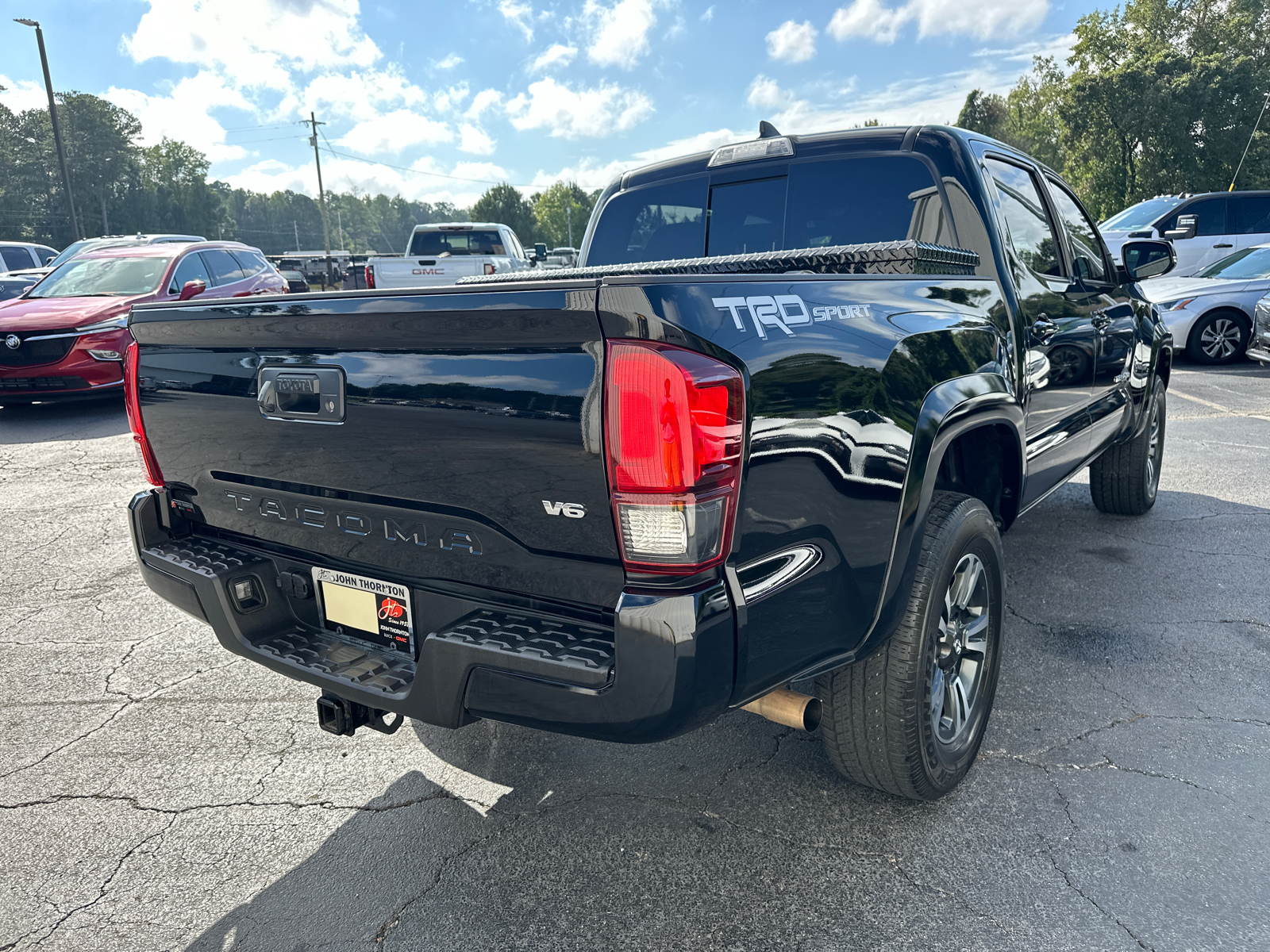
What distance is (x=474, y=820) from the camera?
2.60 metres

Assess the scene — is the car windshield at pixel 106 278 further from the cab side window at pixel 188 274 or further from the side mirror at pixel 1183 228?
the side mirror at pixel 1183 228

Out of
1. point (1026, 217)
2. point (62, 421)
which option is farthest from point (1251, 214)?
point (62, 421)

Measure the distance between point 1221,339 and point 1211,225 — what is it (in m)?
5.07

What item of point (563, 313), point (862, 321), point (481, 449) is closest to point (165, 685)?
point (481, 449)

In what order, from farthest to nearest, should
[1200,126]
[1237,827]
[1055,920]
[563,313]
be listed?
1. [1200,126]
2. [1237,827]
3. [1055,920]
4. [563,313]

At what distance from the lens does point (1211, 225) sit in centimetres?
1562

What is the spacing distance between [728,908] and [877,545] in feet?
3.21

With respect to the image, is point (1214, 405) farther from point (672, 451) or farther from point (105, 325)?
point (105, 325)

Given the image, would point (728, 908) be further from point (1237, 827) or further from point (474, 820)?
point (1237, 827)

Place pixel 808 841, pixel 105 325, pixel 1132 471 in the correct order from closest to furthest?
pixel 808 841 → pixel 1132 471 → pixel 105 325

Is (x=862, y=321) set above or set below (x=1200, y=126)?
below

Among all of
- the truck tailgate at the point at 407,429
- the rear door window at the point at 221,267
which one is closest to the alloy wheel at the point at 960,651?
the truck tailgate at the point at 407,429

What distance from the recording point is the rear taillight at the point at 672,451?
1.71 metres

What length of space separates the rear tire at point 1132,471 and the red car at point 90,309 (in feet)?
26.0
